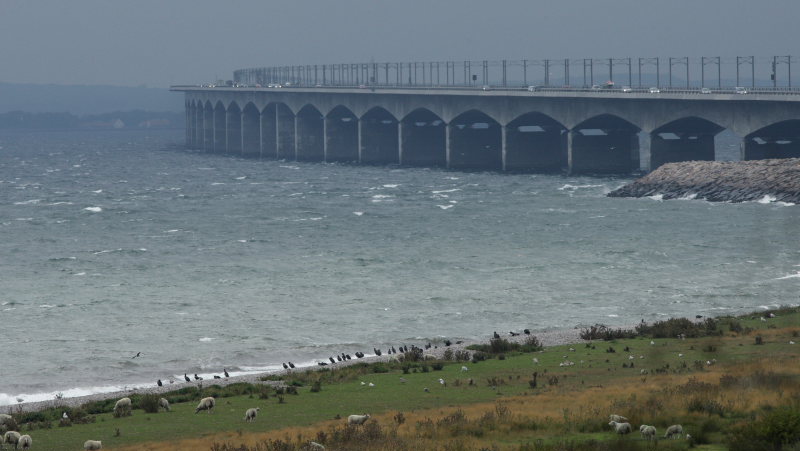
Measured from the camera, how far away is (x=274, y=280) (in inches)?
2606

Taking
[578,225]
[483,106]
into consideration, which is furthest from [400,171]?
[578,225]

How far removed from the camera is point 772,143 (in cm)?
11444

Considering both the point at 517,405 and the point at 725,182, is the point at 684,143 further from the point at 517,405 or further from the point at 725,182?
the point at 517,405

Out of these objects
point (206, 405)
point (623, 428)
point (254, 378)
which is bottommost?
point (254, 378)

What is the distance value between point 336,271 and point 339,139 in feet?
397

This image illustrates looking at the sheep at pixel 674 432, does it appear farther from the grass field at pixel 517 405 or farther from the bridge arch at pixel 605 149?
the bridge arch at pixel 605 149

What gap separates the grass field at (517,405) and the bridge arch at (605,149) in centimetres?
9641

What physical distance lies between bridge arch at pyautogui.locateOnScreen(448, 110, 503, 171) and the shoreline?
10994 cm

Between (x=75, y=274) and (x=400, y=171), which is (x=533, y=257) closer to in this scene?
(x=75, y=274)

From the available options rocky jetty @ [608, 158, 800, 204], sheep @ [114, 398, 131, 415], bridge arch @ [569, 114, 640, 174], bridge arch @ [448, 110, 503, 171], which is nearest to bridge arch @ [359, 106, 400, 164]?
bridge arch @ [448, 110, 503, 171]

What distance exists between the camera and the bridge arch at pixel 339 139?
618 ft

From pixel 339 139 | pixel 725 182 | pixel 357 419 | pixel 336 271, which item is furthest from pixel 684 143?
pixel 357 419

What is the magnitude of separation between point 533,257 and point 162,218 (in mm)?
39913

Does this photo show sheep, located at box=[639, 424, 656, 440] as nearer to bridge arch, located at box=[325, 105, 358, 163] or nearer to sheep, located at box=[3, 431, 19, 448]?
sheep, located at box=[3, 431, 19, 448]
